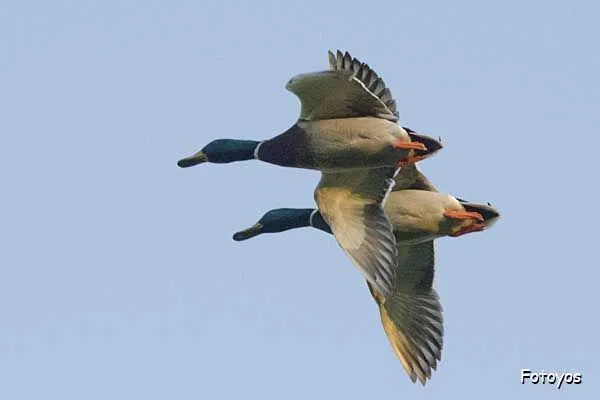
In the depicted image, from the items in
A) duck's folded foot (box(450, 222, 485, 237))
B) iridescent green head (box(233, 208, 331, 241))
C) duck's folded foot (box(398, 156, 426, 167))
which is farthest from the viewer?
iridescent green head (box(233, 208, 331, 241))

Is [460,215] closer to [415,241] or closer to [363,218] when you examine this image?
[415,241]

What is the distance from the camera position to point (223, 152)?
83.5 ft

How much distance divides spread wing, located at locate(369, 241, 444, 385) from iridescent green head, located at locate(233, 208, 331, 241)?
112cm

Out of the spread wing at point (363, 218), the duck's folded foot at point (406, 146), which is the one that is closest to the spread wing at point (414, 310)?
the spread wing at point (363, 218)

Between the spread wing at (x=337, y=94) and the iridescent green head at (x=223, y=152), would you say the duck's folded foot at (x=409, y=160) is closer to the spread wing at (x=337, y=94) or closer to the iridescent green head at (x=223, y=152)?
the spread wing at (x=337, y=94)

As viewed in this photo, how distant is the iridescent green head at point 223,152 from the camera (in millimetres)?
25078

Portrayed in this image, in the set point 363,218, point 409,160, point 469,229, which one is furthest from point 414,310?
point 409,160

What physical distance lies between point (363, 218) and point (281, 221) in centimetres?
194

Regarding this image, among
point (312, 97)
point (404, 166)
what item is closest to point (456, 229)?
point (404, 166)

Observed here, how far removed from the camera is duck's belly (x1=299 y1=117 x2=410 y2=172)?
2384cm

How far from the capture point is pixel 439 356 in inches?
1009

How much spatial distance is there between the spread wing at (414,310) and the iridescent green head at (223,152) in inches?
87.1

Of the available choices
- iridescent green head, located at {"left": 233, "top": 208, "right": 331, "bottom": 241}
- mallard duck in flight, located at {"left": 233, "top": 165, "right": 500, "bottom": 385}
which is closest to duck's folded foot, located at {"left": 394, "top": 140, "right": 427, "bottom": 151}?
mallard duck in flight, located at {"left": 233, "top": 165, "right": 500, "bottom": 385}

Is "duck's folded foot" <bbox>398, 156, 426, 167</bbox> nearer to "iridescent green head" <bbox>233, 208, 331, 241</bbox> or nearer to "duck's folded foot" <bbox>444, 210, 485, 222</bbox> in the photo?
"duck's folded foot" <bbox>444, 210, 485, 222</bbox>
